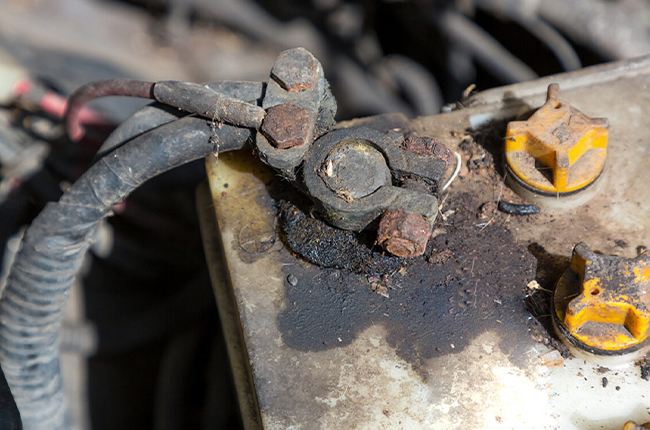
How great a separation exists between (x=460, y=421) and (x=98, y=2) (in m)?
2.07

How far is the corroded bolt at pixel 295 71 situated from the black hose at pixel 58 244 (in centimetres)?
10

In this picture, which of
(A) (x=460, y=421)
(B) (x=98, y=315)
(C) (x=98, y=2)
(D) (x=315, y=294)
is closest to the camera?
(A) (x=460, y=421)

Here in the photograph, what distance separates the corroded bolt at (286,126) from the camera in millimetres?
808

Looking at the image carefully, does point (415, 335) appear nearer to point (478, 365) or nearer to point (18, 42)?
point (478, 365)

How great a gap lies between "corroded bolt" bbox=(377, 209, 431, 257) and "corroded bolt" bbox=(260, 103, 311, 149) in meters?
0.18

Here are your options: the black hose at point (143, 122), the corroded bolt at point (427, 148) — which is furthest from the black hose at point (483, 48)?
the black hose at point (143, 122)

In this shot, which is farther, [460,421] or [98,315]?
[98,315]

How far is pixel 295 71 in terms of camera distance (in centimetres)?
86

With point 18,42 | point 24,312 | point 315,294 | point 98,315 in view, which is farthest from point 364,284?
point 18,42

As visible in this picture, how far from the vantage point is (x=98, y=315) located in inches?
63.4

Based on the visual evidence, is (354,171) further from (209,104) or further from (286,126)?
(209,104)

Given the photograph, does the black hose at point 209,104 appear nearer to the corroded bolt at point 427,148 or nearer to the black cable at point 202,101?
the black cable at point 202,101

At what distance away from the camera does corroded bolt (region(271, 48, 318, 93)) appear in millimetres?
854

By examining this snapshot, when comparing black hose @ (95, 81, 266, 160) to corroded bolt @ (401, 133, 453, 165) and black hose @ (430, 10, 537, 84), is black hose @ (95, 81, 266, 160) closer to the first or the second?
corroded bolt @ (401, 133, 453, 165)
